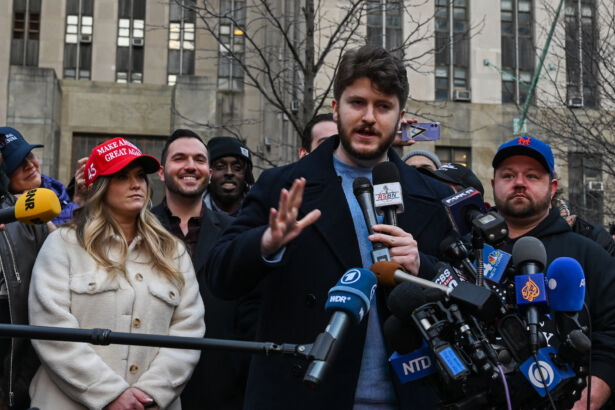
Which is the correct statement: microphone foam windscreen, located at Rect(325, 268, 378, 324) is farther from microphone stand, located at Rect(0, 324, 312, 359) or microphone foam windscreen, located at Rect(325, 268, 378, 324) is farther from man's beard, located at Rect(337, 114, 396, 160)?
man's beard, located at Rect(337, 114, 396, 160)

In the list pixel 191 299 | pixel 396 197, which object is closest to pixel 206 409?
pixel 191 299

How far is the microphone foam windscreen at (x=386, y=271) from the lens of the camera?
2.50 m

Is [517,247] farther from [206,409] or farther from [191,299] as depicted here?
[206,409]

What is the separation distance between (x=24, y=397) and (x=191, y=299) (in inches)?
42.5

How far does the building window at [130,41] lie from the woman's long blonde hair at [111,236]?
22.0 metres

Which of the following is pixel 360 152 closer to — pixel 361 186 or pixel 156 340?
pixel 361 186

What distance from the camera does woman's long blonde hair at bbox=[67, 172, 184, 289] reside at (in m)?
4.37

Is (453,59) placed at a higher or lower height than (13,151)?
higher

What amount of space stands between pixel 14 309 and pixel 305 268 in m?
2.01

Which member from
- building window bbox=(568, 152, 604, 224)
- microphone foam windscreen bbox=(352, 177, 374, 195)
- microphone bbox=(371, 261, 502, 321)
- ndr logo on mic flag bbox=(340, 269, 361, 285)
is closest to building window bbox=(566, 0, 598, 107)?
building window bbox=(568, 152, 604, 224)

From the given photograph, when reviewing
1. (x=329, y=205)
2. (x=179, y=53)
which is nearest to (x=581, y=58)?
(x=329, y=205)

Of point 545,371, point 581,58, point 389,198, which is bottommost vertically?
point 545,371

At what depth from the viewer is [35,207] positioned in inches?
99.4

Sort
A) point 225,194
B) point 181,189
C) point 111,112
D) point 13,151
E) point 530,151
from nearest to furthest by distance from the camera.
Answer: point 530,151
point 13,151
point 181,189
point 225,194
point 111,112
